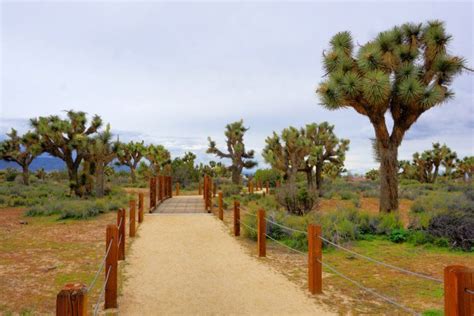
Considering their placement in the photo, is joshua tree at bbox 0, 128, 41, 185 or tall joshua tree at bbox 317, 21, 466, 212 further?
joshua tree at bbox 0, 128, 41, 185

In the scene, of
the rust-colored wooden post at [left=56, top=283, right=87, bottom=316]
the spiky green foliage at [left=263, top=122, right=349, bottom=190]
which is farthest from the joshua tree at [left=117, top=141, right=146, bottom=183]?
the rust-colored wooden post at [left=56, top=283, right=87, bottom=316]

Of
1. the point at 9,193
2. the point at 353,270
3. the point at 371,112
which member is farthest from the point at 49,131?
the point at 353,270

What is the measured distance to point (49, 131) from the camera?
21531 mm

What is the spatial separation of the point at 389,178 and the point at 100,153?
16.5 m

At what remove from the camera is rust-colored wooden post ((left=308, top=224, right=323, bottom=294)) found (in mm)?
6121

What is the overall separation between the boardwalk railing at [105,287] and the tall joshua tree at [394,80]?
829cm

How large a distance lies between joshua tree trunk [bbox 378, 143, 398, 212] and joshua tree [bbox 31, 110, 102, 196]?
1611 centimetres

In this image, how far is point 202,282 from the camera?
6.68m

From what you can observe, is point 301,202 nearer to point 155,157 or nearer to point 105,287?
point 105,287

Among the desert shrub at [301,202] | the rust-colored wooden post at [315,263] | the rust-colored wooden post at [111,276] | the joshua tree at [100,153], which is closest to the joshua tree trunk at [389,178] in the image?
the desert shrub at [301,202]

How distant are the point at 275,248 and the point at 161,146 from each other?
107ft

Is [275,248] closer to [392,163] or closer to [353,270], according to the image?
[353,270]

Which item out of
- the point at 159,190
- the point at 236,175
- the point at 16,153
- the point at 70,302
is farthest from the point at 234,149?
the point at 70,302

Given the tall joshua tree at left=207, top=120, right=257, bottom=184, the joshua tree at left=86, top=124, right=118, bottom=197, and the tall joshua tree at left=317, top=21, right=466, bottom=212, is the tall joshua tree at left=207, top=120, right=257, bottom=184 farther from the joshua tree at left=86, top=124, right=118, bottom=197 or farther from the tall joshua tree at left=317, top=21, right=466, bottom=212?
the tall joshua tree at left=317, top=21, right=466, bottom=212
